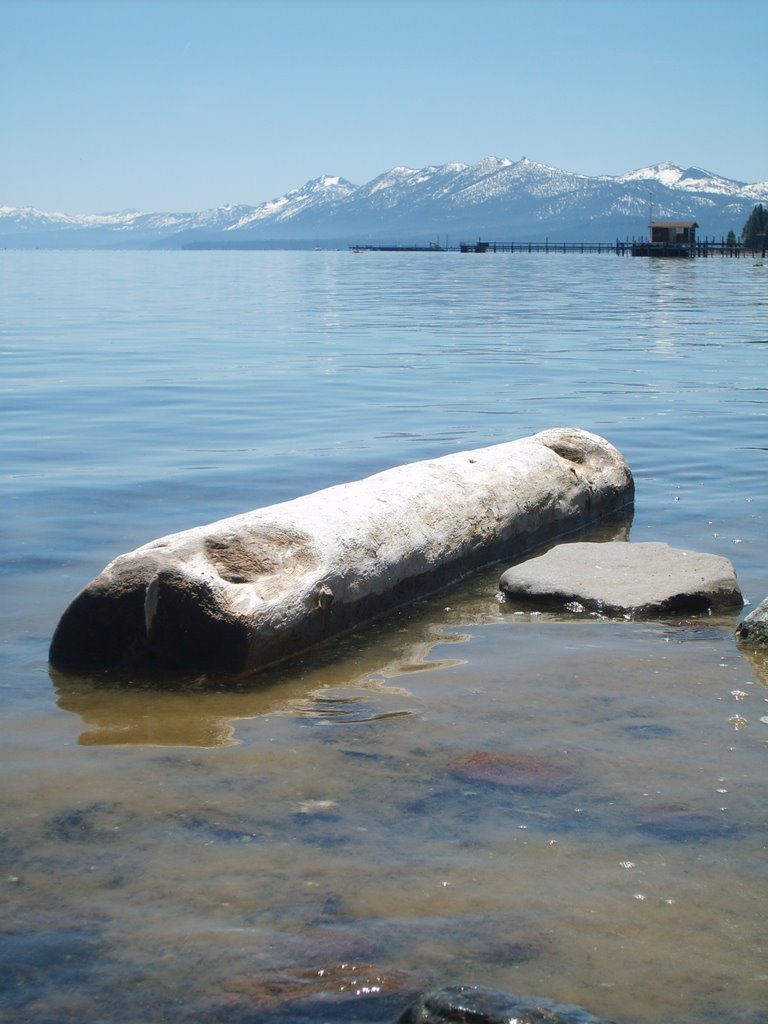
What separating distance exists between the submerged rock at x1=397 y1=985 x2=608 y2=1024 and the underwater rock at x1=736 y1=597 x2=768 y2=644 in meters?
3.45

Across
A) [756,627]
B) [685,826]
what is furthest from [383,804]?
[756,627]

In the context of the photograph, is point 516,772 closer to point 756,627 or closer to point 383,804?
point 383,804

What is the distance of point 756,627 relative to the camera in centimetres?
603

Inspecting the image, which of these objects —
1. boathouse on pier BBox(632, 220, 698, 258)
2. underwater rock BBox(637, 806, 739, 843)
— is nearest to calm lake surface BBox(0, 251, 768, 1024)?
underwater rock BBox(637, 806, 739, 843)

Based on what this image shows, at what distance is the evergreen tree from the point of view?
10731 cm

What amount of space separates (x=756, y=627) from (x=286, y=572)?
2318 mm

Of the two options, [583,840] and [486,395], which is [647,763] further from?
[486,395]

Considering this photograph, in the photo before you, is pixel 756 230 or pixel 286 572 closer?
pixel 286 572

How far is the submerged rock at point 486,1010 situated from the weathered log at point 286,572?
2789 mm

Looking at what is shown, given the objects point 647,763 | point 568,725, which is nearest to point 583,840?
point 647,763

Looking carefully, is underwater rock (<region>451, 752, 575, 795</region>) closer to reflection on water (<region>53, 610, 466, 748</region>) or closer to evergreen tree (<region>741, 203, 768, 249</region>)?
reflection on water (<region>53, 610, 466, 748</region>)

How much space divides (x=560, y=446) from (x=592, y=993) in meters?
6.17

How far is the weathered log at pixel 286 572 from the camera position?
5516 millimetres

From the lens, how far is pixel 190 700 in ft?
17.3
